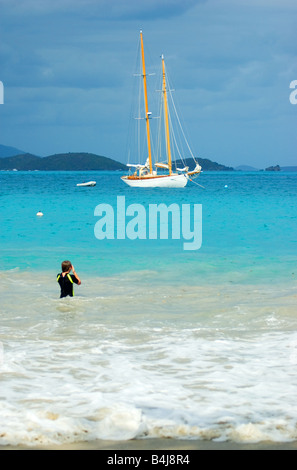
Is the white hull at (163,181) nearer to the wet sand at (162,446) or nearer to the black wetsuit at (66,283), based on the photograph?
the black wetsuit at (66,283)

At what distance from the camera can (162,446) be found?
6031mm

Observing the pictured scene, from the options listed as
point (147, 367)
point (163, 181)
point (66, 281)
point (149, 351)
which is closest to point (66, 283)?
point (66, 281)

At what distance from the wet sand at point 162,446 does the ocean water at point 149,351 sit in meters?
0.13

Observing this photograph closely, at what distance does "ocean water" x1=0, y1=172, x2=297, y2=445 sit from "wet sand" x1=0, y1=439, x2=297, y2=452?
0.41ft

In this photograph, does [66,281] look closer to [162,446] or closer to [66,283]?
[66,283]

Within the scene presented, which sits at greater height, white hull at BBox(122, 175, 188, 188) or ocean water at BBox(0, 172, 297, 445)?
white hull at BBox(122, 175, 188, 188)

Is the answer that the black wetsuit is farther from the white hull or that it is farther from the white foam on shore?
the white hull

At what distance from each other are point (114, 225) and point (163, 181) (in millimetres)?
53460

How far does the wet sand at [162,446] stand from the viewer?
19.5ft

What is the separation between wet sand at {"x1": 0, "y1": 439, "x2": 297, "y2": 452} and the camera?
19.5 ft

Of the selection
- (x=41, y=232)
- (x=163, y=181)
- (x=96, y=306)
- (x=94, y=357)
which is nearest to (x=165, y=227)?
(x=41, y=232)

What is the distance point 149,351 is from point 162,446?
3.62 m

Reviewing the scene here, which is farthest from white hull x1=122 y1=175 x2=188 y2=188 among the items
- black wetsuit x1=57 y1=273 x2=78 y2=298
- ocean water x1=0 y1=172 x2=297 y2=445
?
black wetsuit x1=57 y1=273 x2=78 y2=298
